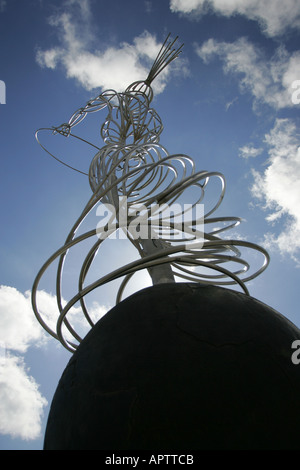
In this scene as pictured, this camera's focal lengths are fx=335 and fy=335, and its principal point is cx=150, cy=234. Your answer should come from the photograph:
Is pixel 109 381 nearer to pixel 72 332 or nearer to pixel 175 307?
pixel 175 307

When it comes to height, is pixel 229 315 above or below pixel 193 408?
above

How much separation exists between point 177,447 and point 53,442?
63cm

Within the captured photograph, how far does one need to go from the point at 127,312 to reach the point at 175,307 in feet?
0.86

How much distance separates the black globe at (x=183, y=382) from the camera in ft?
4.06

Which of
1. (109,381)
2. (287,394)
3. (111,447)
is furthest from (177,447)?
(287,394)

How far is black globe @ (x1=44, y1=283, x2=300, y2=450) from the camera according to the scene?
1.24 meters

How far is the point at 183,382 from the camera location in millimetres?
1338
